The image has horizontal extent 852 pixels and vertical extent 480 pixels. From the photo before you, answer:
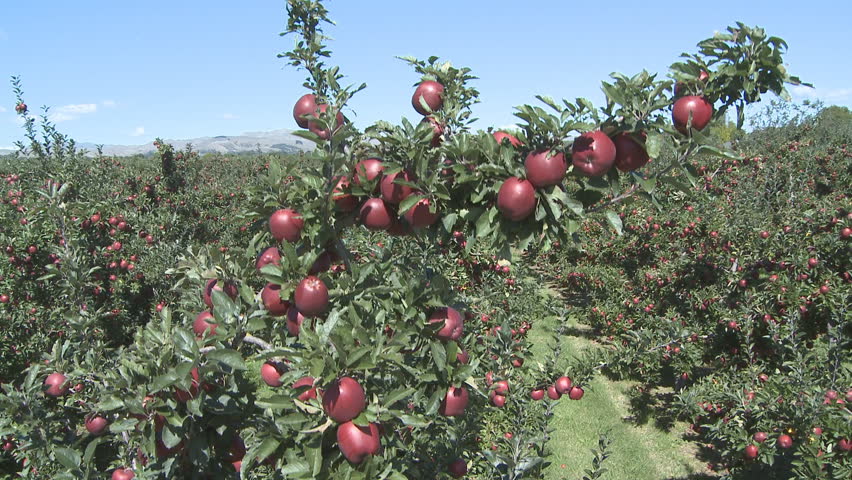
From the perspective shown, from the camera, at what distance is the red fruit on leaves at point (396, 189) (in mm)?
1712

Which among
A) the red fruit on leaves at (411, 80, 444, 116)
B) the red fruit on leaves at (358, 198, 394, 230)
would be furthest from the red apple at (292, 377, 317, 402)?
the red fruit on leaves at (411, 80, 444, 116)

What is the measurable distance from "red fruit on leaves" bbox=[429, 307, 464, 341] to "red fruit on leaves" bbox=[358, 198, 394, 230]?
405 mm

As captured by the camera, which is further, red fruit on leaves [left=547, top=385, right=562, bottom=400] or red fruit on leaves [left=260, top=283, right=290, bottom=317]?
Result: red fruit on leaves [left=547, top=385, right=562, bottom=400]

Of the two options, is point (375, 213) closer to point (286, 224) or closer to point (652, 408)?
point (286, 224)

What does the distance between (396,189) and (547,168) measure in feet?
1.73

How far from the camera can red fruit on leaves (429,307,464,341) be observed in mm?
1888

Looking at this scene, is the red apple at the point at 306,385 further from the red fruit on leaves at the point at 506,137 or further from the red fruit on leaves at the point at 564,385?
the red fruit on leaves at the point at 564,385

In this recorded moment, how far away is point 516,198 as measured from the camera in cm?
153

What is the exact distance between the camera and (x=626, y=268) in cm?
913

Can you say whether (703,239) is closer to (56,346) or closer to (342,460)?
(342,460)

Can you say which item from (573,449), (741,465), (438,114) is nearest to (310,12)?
(438,114)

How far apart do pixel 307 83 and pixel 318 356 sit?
1.22 meters

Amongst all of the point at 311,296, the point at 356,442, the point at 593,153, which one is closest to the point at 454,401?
the point at 356,442

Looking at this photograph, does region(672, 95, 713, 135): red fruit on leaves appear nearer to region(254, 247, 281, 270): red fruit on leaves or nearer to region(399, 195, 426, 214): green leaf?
region(399, 195, 426, 214): green leaf
